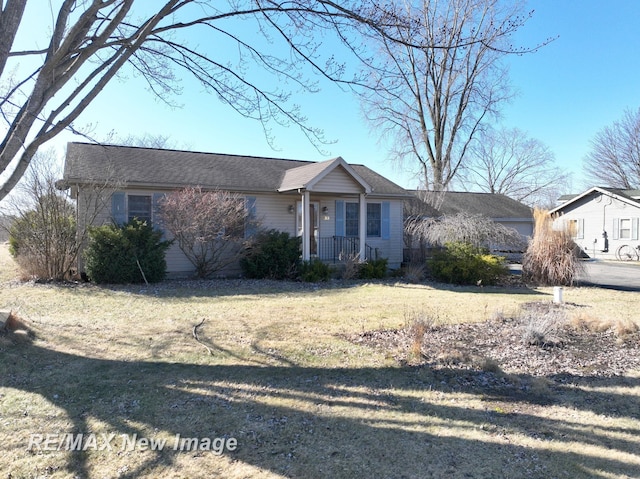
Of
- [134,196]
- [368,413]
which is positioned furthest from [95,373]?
[134,196]

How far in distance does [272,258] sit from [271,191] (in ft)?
8.51

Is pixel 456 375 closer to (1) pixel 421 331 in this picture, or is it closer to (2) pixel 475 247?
(1) pixel 421 331

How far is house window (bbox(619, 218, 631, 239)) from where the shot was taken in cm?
2489

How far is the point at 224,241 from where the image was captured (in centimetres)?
1279

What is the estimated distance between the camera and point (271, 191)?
14234mm

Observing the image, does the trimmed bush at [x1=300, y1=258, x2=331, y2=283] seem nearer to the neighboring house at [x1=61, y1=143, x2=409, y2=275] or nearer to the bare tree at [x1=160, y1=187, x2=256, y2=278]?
the neighboring house at [x1=61, y1=143, x2=409, y2=275]

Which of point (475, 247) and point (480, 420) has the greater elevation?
point (475, 247)

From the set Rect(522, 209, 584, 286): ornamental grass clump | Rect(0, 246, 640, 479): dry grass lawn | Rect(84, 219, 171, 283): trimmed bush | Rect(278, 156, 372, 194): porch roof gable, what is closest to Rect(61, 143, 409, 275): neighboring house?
Rect(278, 156, 372, 194): porch roof gable

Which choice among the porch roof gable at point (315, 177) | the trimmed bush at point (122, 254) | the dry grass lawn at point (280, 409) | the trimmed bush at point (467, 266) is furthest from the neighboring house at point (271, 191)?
the dry grass lawn at point (280, 409)

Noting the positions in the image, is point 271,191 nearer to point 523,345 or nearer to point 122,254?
point 122,254

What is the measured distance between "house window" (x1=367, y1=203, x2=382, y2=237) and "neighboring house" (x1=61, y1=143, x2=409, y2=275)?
39 mm

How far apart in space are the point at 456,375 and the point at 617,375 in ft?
6.10

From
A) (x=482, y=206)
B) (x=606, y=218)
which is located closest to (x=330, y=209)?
(x=482, y=206)

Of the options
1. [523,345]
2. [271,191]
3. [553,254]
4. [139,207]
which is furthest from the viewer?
[271,191]
